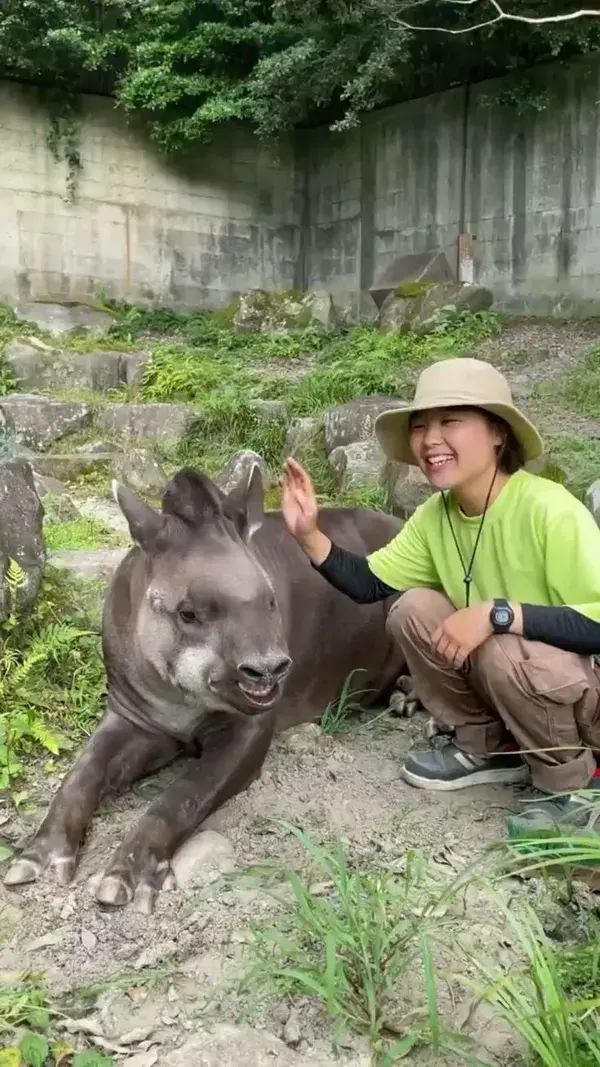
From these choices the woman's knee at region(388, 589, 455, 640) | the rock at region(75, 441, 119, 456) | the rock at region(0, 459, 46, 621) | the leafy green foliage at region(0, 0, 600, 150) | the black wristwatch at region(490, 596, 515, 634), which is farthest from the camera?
the leafy green foliage at region(0, 0, 600, 150)

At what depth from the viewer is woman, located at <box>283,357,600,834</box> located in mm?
2666

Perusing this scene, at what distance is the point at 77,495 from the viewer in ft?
23.6

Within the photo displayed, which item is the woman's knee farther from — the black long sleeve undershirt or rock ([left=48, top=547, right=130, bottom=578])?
rock ([left=48, top=547, right=130, bottom=578])

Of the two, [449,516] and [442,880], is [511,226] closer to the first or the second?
[449,516]

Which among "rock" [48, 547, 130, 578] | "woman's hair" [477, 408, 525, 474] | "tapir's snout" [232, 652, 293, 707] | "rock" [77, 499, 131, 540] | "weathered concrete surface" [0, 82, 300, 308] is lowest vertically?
"rock" [77, 499, 131, 540]

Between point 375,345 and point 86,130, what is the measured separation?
256 inches

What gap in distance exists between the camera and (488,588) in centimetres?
294

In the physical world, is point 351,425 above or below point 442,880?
above

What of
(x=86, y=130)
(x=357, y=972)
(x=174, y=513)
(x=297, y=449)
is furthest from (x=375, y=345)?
(x=357, y=972)

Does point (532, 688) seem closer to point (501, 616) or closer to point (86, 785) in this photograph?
point (501, 616)

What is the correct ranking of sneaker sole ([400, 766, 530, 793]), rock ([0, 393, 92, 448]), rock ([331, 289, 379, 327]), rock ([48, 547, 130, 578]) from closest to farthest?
sneaker sole ([400, 766, 530, 793])
rock ([48, 547, 130, 578])
rock ([0, 393, 92, 448])
rock ([331, 289, 379, 327])

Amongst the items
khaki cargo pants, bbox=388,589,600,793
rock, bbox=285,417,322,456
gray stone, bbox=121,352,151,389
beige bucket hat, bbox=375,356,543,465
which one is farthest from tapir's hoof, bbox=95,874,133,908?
gray stone, bbox=121,352,151,389

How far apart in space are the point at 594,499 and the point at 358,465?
2.16m

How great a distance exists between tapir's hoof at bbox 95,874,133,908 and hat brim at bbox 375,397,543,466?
1.52m
